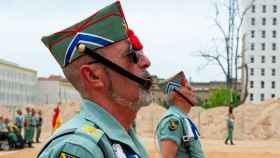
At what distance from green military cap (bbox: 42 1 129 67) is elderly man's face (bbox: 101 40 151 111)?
0.04m

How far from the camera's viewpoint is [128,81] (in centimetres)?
260

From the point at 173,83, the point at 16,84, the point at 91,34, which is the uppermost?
the point at 91,34

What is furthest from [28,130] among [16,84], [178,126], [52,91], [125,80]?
[52,91]

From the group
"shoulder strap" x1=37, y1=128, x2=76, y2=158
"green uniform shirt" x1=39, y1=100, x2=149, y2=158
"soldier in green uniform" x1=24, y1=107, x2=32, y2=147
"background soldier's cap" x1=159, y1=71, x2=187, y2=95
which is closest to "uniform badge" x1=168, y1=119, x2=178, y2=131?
"background soldier's cap" x1=159, y1=71, x2=187, y2=95

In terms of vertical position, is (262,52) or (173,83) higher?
(173,83)

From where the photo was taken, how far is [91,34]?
8.39 ft

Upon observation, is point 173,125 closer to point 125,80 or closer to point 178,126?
point 178,126

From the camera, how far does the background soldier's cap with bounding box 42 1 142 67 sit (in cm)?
255

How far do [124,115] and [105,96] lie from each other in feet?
0.36

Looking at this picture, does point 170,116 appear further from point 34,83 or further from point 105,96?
point 34,83

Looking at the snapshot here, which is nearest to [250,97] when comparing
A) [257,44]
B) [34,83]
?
[257,44]

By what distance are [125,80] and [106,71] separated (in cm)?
9

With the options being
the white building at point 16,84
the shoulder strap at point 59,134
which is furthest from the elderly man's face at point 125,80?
the white building at point 16,84

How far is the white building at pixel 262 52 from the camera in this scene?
424ft
